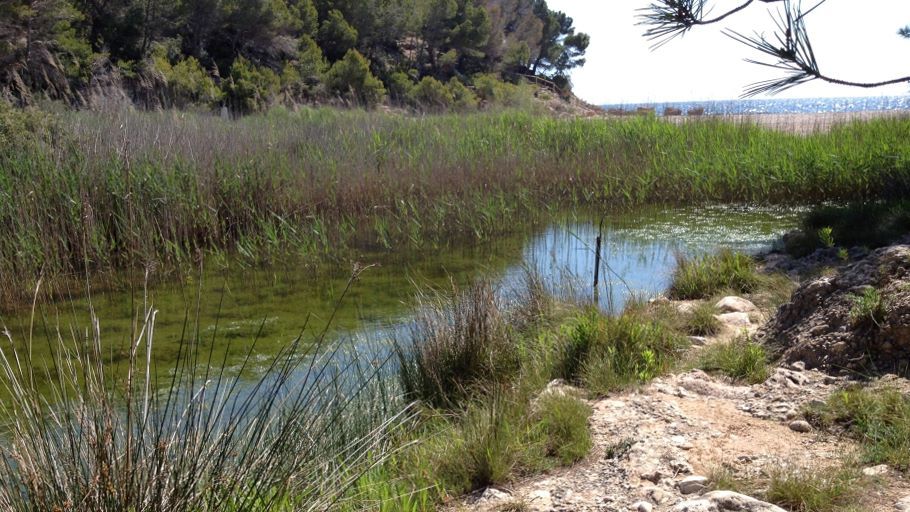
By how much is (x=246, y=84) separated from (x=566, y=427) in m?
23.1

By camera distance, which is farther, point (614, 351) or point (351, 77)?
point (351, 77)

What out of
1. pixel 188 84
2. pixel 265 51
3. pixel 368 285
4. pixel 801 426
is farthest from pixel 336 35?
pixel 801 426

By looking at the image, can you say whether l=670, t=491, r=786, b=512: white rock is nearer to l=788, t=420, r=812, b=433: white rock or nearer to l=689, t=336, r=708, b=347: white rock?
l=788, t=420, r=812, b=433: white rock

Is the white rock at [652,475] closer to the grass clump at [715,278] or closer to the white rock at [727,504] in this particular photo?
the white rock at [727,504]

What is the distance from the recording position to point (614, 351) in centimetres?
403

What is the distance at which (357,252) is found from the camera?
27.7 feet

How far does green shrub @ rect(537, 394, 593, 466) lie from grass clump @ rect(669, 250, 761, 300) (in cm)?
271

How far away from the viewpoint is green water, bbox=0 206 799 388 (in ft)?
18.3

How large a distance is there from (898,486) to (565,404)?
1.29 metres

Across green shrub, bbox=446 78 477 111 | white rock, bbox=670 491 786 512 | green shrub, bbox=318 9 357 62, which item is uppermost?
green shrub, bbox=318 9 357 62

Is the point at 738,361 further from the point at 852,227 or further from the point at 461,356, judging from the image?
the point at 852,227

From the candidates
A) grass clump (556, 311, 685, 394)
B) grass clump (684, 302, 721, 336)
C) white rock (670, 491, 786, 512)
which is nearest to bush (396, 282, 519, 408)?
grass clump (556, 311, 685, 394)

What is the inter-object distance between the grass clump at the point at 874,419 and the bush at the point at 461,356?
162 cm

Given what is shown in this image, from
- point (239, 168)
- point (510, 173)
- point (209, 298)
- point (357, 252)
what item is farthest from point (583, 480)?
point (510, 173)
